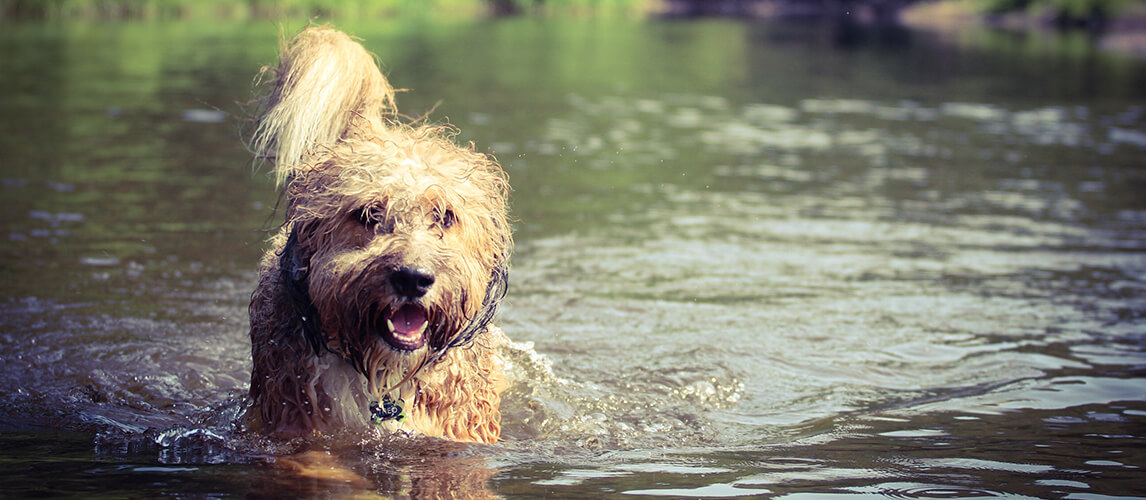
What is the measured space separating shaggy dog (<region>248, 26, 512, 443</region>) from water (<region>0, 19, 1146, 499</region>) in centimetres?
23

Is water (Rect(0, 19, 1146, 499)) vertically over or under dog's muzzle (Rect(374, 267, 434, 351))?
under

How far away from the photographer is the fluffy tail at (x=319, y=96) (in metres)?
5.88

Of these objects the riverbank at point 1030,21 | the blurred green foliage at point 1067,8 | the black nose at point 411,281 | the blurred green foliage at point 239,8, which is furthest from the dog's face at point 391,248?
the blurred green foliage at point 1067,8

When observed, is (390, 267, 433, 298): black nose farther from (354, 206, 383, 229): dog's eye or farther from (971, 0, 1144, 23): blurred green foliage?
(971, 0, 1144, 23): blurred green foliage

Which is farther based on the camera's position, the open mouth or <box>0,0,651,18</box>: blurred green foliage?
<box>0,0,651,18</box>: blurred green foliage

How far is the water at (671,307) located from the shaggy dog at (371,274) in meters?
0.23

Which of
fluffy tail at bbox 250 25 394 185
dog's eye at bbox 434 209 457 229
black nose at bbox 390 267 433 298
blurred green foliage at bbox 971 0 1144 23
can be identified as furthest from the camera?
blurred green foliage at bbox 971 0 1144 23

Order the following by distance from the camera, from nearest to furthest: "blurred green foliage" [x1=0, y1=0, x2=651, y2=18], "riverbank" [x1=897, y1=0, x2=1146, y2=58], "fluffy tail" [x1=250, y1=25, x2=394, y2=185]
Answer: "fluffy tail" [x1=250, y1=25, x2=394, y2=185] < "blurred green foliage" [x1=0, y1=0, x2=651, y2=18] < "riverbank" [x1=897, y1=0, x2=1146, y2=58]

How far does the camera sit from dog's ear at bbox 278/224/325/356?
15.9 feet

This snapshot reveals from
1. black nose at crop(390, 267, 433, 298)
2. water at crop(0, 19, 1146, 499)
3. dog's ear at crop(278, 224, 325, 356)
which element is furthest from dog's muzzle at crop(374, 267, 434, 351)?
water at crop(0, 19, 1146, 499)

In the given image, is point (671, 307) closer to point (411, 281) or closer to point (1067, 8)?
point (411, 281)

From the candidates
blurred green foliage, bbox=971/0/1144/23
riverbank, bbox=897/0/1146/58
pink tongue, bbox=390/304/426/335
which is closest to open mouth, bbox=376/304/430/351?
pink tongue, bbox=390/304/426/335

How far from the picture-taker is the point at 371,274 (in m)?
4.50

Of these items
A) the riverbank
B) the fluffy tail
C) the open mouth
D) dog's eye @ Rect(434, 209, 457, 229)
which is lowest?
the open mouth
